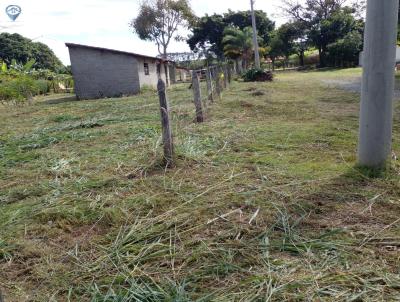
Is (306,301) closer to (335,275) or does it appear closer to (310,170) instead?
(335,275)

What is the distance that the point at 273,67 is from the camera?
149 ft

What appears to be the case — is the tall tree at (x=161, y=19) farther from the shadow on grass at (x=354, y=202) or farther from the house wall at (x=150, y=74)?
the shadow on grass at (x=354, y=202)

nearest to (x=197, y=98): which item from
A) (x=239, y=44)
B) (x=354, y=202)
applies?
(x=354, y=202)

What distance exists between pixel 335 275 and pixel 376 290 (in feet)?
0.73

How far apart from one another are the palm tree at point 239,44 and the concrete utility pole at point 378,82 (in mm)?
30041

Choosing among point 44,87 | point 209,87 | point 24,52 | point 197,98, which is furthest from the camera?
point 24,52

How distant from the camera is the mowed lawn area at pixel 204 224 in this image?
7.20 feet

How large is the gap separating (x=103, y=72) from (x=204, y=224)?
64.9 feet

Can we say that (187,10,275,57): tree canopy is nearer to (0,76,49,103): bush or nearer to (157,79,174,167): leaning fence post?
(0,76,49,103): bush

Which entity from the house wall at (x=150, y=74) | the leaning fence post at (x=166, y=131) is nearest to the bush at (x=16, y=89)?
the house wall at (x=150, y=74)

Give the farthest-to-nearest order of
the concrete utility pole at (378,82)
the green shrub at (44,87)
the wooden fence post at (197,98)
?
the green shrub at (44,87)
the wooden fence post at (197,98)
the concrete utility pole at (378,82)

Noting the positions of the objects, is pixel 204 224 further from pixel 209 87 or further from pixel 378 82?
pixel 209 87

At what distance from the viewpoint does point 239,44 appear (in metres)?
32.9

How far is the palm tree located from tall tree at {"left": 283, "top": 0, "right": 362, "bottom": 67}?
9.43m
